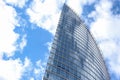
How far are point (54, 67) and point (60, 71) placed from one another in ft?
6.79

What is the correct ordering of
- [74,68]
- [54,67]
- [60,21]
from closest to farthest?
[54,67]
[74,68]
[60,21]

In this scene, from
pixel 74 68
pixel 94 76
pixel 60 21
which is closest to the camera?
pixel 74 68

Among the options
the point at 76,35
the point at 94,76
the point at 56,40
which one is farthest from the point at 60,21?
the point at 94,76

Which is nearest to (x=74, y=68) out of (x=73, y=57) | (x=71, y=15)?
(x=73, y=57)

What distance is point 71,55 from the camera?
6512 centimetres

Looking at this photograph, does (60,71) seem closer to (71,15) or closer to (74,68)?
(74,68)

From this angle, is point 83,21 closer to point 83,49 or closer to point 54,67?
point 83,49

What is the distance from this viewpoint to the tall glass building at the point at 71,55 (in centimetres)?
5581

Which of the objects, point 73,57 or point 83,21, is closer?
point 73,57

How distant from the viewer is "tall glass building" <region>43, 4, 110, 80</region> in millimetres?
55812

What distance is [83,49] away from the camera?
7462cm

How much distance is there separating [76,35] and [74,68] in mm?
17073

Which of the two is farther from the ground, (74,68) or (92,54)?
(92,54)

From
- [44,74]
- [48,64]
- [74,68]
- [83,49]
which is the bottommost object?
[44,74]
